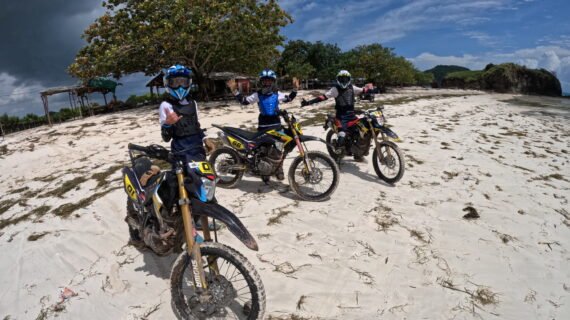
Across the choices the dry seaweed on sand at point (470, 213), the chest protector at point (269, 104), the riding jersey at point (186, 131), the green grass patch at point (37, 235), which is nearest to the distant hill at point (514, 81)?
the dry seaweed on sand at point (470, 213)

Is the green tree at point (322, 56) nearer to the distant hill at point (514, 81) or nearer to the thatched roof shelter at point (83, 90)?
the distant hill at point (514, 81)

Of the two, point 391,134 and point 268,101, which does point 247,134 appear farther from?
point 391,134

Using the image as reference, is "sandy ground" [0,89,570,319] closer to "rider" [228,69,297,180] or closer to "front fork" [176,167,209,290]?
"front fork" [176,167,209,290]

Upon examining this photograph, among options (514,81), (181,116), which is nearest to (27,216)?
(181,116)

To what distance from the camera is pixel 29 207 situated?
20.1 ft

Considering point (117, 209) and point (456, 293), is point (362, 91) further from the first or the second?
point (117, 209)

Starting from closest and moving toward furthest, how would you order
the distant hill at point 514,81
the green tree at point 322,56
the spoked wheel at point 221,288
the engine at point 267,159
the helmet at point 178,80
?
the spoked wheel at point 221,288, the helmet at point 178,80, the engine at point 267,159, the distant hill at point 514,81, the green tree at point 322,56

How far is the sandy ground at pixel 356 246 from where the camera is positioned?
315 cm

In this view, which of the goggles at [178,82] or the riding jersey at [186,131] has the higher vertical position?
the goggles at [178,82]

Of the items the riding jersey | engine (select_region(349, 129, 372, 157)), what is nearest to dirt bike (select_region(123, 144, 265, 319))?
the riding jersey

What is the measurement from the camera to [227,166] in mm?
5859

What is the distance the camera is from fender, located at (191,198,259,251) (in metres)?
2.62

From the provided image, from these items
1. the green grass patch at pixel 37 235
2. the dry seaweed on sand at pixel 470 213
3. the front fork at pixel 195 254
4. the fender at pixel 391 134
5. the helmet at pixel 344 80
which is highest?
the helmet at pixel 344 80

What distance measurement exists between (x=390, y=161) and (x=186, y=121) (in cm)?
391
